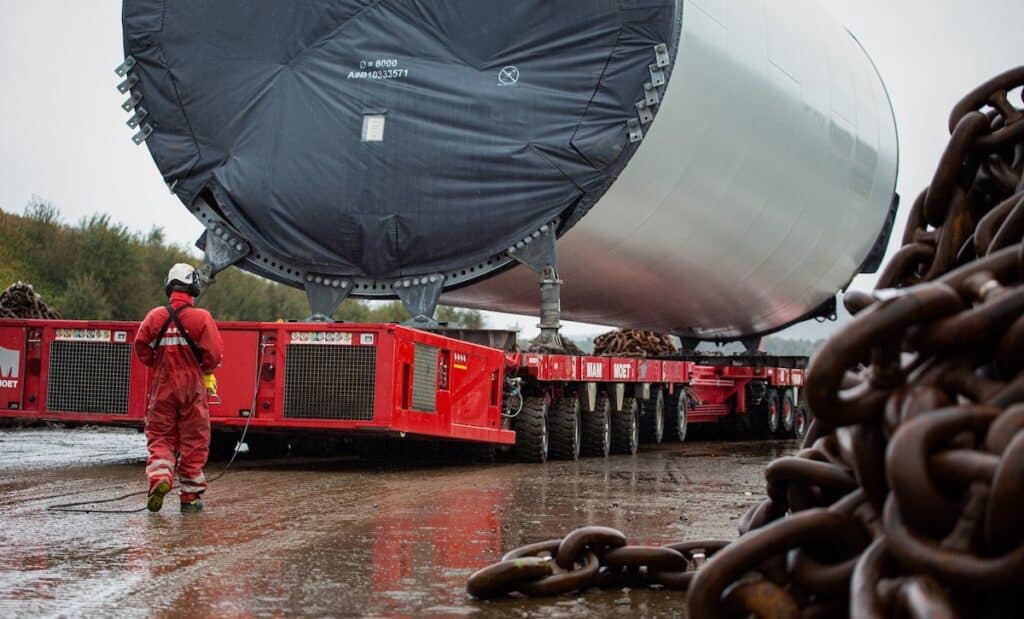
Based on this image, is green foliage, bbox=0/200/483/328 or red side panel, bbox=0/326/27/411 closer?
red side panel, bbox=0/326/27/411

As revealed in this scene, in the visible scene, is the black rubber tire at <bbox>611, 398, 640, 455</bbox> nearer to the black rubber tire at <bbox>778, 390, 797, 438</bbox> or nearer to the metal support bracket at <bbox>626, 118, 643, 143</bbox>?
the metal support bracket at <bbox>626, 118, 643, 143</bbox>

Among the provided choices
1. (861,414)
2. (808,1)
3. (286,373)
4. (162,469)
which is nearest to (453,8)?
(286,373)

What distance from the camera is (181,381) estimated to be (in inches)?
286

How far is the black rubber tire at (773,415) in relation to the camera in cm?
2036

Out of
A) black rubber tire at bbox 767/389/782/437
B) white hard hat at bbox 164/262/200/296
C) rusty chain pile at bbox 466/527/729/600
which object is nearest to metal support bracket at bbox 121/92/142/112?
white hard hat at bbox 164/262/200/296

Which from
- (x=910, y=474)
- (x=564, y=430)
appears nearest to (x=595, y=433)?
(x=564, y=430)

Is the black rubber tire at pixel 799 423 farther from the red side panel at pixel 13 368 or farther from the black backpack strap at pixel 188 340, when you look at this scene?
the black backpack strap at pixel 188 340

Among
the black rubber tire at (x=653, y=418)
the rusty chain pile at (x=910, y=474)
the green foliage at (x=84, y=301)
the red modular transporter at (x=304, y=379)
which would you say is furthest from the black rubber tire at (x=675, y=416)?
the green foliage at (x=84, y=301)

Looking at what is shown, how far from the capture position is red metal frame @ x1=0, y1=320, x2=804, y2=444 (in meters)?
9.71

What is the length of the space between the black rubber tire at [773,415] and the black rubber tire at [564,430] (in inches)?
334

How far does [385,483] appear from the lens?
907cm

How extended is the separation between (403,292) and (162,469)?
516cm

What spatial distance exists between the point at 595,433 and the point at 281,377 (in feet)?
14.5

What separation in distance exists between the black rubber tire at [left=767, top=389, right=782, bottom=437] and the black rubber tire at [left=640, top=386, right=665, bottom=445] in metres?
4.38
